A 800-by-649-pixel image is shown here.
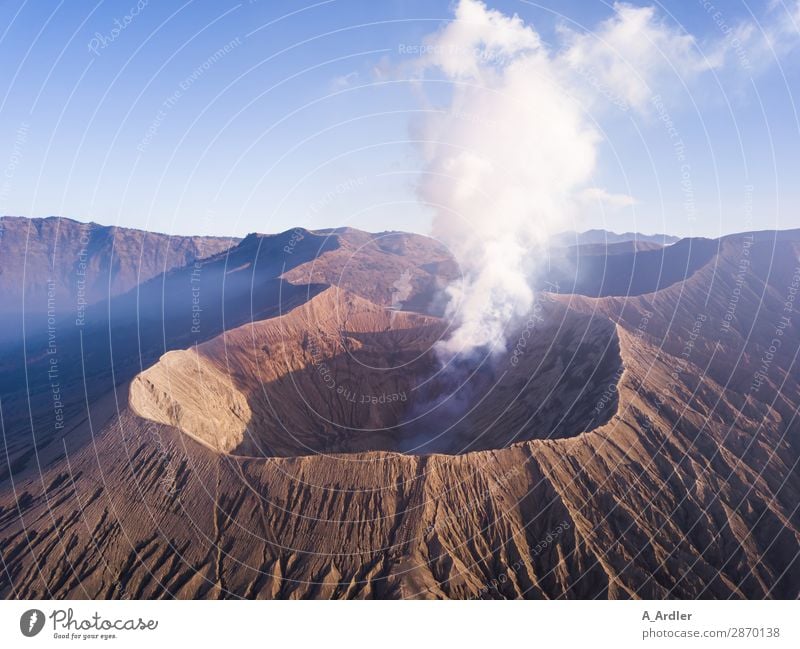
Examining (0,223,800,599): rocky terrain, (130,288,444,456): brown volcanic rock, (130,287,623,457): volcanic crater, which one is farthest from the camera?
(130,288,444,456): brown volcanic rock

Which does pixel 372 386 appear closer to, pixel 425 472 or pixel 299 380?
pixel 299 380

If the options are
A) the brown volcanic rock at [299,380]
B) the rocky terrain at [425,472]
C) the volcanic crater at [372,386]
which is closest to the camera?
the rocky terrain at [425,472]

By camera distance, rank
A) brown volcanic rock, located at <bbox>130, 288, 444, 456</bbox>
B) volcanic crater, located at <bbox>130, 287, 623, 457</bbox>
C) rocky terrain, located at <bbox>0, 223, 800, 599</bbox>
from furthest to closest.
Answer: brown volcanic rock, located at <bbox>130, 288, 444, 456</bbox> → volcanic crater, located at <bbox>130, 287, 623, 457</bbox> → rocky terrain, located at <bbox>0, 223, 800, 599</bbox>

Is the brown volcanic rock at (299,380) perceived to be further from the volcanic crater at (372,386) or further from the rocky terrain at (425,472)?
the rocky terrain at (425,472)

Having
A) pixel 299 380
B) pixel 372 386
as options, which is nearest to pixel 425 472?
pixel 372 386

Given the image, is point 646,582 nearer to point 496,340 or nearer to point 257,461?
point 257,461

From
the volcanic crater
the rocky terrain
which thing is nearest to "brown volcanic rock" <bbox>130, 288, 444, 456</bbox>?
the volcanic crater

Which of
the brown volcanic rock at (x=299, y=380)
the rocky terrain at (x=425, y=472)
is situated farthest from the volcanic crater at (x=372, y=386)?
the rocky terrain at (x=425, y=472)

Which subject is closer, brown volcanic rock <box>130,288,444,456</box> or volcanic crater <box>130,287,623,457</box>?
volcanic crater <box>130,287,623,457</box>

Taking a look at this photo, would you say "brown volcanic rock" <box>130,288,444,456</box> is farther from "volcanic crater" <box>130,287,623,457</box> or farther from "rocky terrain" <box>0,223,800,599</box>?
"rocky terrain" <box>0,223,800,599</box>
